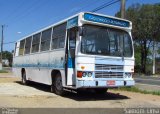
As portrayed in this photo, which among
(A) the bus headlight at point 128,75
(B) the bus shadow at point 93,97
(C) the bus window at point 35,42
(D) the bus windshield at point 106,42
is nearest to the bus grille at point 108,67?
(A) the bus headlight at point 128,75

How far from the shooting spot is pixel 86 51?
12969mm

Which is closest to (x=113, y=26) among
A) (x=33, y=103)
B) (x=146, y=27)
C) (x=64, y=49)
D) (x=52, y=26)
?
(x=64, y=49)

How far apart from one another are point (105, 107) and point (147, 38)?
3894 centimetres

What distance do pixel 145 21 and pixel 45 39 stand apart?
32637 mm

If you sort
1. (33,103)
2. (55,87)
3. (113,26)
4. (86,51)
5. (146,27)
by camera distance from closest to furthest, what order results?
(33,103), (86,51), (113,26), (55,87), (146,27)

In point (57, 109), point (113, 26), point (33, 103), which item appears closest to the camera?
point (57, 109)

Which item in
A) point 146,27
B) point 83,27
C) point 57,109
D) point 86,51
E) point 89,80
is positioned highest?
point 146,27

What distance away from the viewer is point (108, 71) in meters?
13.3

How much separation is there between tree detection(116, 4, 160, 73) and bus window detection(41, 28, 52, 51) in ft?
104

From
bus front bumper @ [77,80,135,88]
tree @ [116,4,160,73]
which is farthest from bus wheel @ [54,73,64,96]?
tree @ [116,4,160,73]

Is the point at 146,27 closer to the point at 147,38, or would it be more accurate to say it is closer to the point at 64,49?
the point at 147,38

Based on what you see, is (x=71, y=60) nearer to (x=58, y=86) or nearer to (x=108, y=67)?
(x=108, y=67)

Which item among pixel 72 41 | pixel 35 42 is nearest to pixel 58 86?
pixel 72 41

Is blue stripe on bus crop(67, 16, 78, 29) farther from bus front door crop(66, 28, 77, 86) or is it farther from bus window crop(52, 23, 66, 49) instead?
bus window crop(52, 23, 66, 49)
